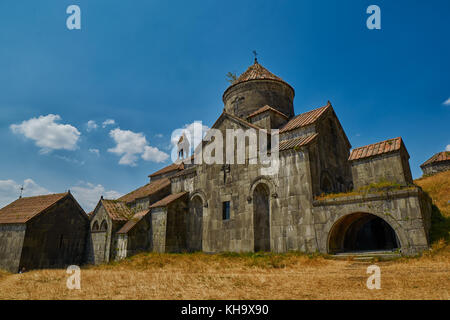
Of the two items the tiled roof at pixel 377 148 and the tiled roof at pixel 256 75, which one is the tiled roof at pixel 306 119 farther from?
the tiled roof at pixel 256 75

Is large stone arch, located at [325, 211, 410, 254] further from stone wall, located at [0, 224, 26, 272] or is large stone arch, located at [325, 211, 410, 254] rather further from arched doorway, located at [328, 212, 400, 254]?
stone wall, located at [0, 224, 26, 272]

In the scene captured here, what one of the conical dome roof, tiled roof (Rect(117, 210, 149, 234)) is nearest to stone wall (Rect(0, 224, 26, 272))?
tiled roof (Rect(117, 210, 149, 234))

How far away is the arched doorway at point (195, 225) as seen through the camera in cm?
1919

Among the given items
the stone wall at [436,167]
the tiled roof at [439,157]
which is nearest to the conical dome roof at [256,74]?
the stone wall at [436,167]

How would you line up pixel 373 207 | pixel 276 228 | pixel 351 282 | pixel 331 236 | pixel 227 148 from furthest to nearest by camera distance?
pixel 227 148, pixel 276 228, pixel 331 236, pixel 373 207, pixel 351 282

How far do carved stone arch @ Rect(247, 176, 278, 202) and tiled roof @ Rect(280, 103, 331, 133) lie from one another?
3.74 m

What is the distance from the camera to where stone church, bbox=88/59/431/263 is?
12430mm

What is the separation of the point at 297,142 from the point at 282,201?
362cm

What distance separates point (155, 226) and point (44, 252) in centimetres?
815

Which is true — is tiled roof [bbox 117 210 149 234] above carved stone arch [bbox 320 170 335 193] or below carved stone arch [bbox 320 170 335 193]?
below

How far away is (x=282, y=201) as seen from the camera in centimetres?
1451
